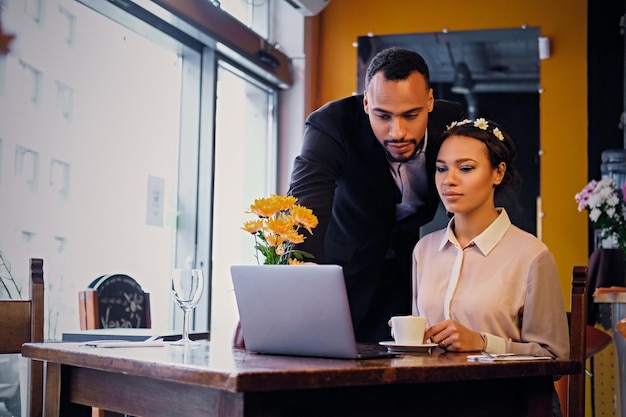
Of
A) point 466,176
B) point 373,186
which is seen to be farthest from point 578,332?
point 373,186

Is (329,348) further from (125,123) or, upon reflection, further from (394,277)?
(125,123)

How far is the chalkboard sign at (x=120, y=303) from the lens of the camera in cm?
296

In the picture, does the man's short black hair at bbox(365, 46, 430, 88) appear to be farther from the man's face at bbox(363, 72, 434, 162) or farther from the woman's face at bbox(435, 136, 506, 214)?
the woman's face at bbox(435, 136, 506, 214)

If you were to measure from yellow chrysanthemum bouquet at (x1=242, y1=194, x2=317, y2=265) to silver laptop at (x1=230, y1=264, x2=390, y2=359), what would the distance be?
110mm

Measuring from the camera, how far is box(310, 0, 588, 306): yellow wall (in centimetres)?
498

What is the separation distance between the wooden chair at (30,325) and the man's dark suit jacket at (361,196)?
72 centimetres

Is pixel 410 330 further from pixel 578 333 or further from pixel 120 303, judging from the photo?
pixel 120 303

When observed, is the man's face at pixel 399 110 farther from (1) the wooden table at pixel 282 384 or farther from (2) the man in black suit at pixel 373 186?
(1) the wooden table at pixel 282 384

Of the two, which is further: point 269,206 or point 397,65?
point 397,65

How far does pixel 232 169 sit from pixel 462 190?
3137 millimetres

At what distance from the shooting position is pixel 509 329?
174 centimetres

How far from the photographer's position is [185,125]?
450cm

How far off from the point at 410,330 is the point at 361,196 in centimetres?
90

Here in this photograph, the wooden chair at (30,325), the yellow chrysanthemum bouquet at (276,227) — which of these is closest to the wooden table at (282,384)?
the yellow chrysanthemum bouquet at (276,227)
